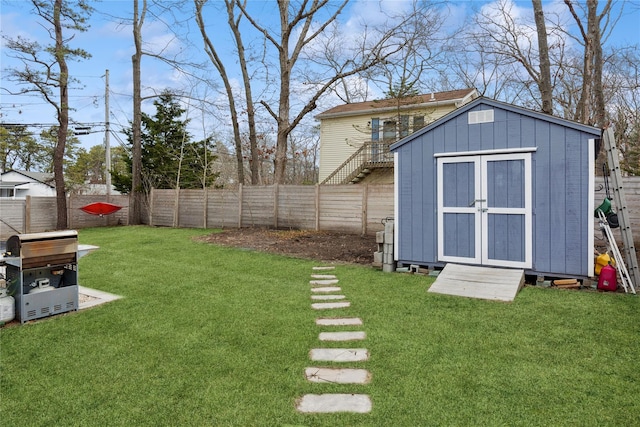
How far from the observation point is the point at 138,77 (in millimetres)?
14836

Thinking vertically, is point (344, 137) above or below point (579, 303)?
above

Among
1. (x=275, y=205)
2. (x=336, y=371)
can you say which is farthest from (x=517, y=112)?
(x=275, y=205)

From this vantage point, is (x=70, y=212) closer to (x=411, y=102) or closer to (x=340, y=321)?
(x=411, y=102)

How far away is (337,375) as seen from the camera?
99.2 inches

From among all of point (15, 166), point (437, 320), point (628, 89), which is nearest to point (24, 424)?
point (437, 320)

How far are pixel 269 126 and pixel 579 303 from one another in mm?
17078

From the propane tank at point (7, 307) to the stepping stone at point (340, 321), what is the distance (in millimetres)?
2900

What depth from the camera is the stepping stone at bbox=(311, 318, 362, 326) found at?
11.6 ft

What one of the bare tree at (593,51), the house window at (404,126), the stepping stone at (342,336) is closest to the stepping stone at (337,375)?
the stepping stone at (342,336)

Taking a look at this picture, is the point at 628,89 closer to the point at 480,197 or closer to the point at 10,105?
the point at 480,197

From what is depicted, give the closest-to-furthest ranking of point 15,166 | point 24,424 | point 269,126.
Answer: point 24,424 → point 269,126 → point 15,166

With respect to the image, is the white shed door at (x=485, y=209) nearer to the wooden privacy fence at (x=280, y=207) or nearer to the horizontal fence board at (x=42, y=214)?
the wooden privacy fence at (x=280, y=207)

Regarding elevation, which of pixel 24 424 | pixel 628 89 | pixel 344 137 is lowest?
pixel 24 424

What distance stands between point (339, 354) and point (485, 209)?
3.47m
